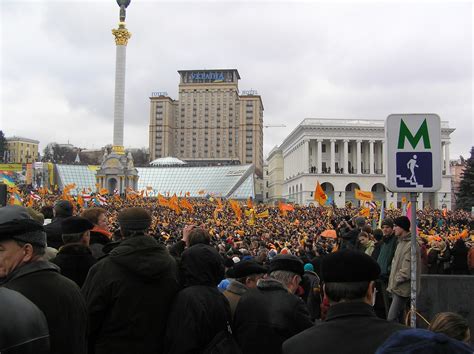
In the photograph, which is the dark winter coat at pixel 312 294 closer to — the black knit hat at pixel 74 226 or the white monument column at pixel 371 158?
the black knit hat at pixel 74 226

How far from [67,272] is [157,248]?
833 millimetres

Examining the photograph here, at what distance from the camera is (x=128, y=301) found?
3.59 m

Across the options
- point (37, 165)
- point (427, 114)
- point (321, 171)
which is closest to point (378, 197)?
point (321, 171)

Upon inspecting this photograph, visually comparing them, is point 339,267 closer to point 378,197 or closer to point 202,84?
point 378,197

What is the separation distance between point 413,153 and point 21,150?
145335 millimetres

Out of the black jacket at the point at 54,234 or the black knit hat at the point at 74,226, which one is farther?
the black jacket at the point at 54,234

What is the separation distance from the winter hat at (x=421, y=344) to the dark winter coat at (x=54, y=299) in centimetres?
181

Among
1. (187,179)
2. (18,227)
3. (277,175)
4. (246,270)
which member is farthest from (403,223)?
(277,175)

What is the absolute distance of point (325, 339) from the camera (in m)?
2.46

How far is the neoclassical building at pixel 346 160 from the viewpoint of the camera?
Result: 259 feet

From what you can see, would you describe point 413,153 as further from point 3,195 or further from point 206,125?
point 206,125

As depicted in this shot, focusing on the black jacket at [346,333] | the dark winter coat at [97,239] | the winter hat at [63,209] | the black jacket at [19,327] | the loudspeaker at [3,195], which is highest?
the loudspeaker at [3,195]

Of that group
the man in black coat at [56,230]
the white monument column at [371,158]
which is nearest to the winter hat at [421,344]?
the man in black coat at [56,230]

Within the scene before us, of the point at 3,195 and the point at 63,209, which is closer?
the point at 63,209
